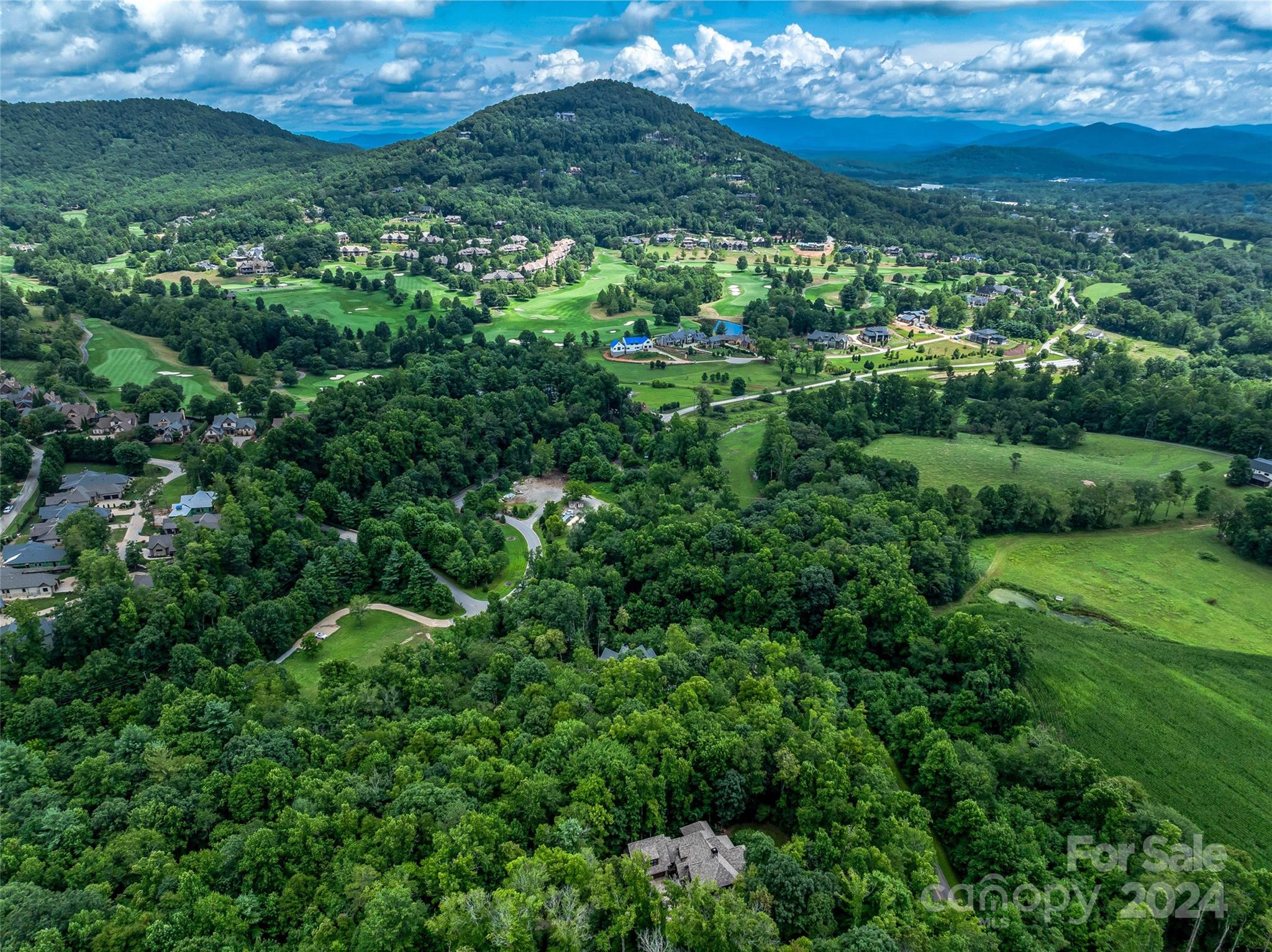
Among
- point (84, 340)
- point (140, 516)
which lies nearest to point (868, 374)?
point (140, 516)

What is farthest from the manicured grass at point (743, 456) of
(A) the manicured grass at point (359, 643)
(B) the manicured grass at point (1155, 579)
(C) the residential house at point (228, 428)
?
(C) the residential house at point (228, 428)

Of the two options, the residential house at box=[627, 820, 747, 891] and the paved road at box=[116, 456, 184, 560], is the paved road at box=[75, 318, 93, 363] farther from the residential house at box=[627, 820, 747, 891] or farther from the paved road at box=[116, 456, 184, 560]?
the residential house at box=[627, 820, 747, 891]

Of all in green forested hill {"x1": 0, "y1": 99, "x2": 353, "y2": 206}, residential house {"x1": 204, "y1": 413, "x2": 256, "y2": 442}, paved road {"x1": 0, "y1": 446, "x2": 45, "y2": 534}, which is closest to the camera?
paved road {"x1": 0, "y1": 446, "x2": 45, "y2": 534}

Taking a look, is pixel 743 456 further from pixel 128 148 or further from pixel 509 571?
pixel 128 148

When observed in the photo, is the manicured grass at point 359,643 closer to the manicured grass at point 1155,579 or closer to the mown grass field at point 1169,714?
the mown grass field at point 1169,714

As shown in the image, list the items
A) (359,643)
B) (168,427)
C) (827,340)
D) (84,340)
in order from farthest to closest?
(827,340)
(84,340)
(168,427)
(359,643)

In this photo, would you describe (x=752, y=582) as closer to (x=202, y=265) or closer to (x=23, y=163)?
(x=202, y=265)

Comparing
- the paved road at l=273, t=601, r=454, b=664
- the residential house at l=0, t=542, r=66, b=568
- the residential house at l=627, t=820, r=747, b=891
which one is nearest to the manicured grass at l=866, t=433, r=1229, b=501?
the paved road at l=273, t=601, r=454, b=664
